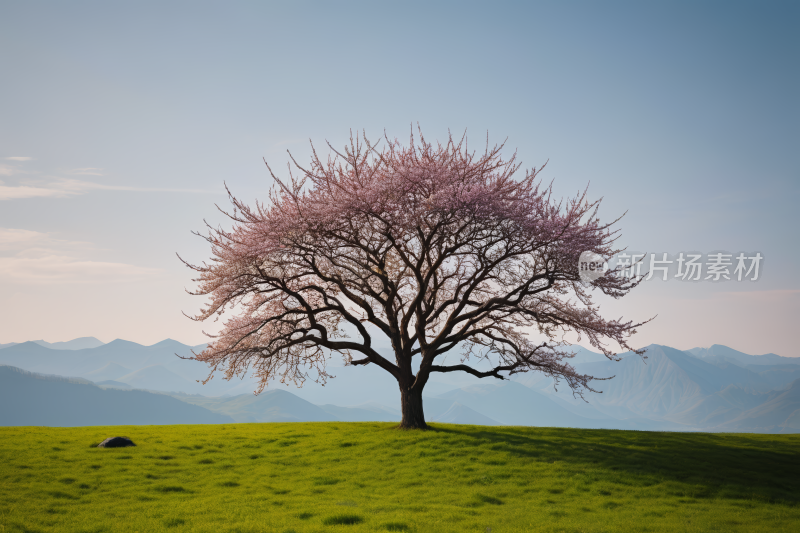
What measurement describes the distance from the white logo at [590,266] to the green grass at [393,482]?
8.19m

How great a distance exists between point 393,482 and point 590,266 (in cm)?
1447

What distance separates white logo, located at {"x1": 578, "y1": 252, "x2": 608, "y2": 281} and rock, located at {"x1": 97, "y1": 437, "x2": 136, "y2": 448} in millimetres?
22990

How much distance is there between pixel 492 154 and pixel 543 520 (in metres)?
17.8

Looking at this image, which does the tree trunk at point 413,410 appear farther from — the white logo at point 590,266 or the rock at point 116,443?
the rock at point 116,443

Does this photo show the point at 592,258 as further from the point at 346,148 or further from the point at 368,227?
the point at 346,148

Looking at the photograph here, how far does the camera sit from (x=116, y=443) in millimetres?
23375

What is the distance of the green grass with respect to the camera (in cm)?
1343

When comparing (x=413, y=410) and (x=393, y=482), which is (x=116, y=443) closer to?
(x=393, y=482)

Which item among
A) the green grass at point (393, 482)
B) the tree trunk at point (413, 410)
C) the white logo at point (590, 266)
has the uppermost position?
the white logo at point (590, 266)

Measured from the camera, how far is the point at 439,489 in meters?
17.3

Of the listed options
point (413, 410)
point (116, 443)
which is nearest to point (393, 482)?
point (413, 410)

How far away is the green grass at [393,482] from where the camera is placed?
44.1ft

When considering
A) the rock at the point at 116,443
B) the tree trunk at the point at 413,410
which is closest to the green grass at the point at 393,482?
the rock at the point at 116,443

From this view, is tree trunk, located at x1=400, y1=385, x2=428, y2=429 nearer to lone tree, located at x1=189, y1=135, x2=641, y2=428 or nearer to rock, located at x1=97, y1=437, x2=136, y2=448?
lone tree, located at x1=189, y1=135, x2=641, y2=428
